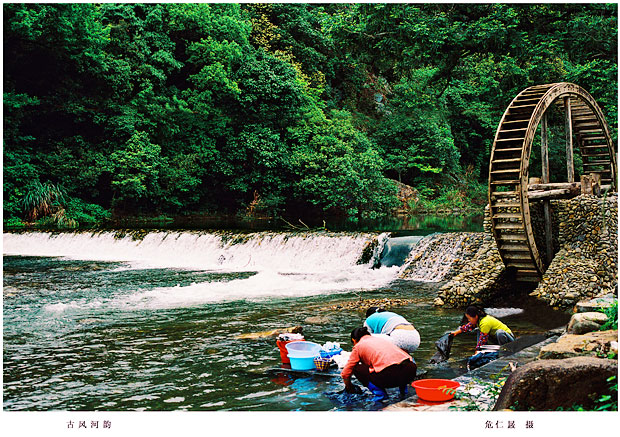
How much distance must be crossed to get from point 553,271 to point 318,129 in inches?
729

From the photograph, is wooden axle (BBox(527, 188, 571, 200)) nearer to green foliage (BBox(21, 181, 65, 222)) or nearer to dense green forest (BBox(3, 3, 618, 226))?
dense green forest (BBox(3, 3, 618, 226))

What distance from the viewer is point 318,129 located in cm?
2767

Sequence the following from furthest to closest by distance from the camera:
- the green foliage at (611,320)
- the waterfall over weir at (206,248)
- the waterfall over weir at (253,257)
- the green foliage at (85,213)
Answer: the green foliage at (85,213), the waterfall over weir at (206,248), the waterfall over weir at (253,257), the green foliage at (611,320)

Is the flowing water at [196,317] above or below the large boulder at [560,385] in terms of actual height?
below

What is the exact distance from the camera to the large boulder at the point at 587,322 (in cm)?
596

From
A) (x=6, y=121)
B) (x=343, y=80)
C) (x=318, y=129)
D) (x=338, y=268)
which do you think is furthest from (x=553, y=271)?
(x=343, y=80)

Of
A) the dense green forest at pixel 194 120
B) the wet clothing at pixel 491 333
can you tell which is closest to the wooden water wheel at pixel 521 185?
the wet clothing at pixel 491 333

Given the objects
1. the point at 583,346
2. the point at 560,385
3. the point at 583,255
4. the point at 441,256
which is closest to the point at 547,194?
the point at 583,255

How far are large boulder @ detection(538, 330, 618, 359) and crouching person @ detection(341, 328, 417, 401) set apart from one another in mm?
1198

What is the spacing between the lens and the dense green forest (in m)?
24.2

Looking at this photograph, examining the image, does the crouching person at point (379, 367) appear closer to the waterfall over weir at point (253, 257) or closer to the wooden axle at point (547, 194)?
the waterfall over weir at point (253, 257)

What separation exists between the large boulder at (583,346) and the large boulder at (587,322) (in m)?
0.60

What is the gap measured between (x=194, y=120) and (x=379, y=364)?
23.3 metres

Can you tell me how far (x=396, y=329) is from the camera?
6.33 m
